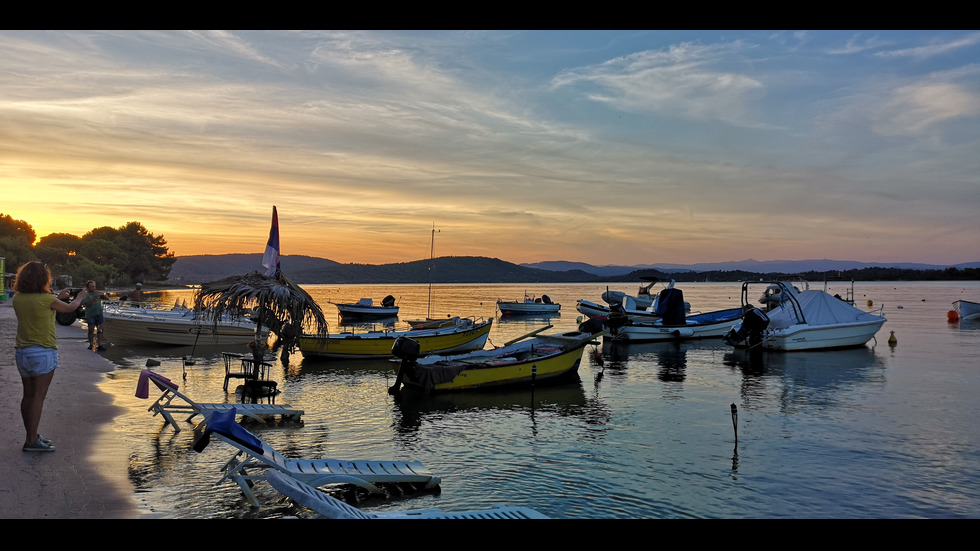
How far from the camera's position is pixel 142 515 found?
8.48 meters

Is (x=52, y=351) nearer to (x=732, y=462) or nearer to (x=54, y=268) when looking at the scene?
(x=732, y=462)

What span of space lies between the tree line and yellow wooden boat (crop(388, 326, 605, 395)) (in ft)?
240

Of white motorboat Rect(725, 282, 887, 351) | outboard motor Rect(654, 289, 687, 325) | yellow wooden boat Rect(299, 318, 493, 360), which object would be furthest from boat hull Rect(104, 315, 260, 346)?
outboard motor Rect(654, 289, 687, 325)

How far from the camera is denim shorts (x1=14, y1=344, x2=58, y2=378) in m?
8.85

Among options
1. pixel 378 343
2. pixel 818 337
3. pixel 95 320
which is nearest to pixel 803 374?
pixel 818 337

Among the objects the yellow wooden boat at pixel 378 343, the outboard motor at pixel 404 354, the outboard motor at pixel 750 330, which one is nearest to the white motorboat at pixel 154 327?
the yellow wooden boat at pixel 378 343

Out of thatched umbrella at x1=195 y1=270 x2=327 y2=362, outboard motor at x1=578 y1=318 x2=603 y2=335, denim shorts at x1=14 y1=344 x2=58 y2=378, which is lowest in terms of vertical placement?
outboard motor at x1=578 y1=318 x2=603 y2=335

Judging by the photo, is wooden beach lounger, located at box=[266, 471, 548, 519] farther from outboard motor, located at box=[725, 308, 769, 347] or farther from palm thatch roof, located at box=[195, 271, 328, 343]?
outboard motor, located at box=[725, 308, 769, 347]

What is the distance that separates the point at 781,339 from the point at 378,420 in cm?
2512

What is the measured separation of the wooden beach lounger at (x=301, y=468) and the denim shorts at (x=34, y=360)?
2.43 m

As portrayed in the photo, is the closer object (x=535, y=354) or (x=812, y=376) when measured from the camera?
(x=535, y=354)
